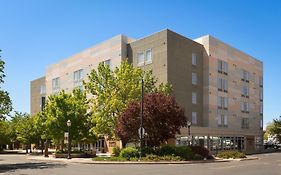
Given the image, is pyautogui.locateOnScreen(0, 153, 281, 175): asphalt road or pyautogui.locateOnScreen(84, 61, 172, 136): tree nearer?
pyautogui.locateOnScreen(0, 153, 281, 175): asphalt road

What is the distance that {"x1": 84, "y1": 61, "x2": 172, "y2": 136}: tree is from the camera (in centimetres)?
4125

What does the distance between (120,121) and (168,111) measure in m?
4.78

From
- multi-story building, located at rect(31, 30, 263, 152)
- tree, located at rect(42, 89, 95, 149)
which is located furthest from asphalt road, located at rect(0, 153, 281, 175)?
multi-story building, located at rect(31, 30, 263, 152)

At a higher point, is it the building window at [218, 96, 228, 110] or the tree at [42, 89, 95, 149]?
the building window at [218, 96, 228, 110]

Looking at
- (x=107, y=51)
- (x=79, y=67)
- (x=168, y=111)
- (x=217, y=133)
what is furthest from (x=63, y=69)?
(x=168, y=111)

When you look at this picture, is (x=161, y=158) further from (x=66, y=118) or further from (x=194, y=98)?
(x=194, y=98)

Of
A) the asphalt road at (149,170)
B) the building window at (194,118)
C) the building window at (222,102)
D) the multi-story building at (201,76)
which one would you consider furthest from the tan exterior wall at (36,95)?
the asphalt road at (149,170)

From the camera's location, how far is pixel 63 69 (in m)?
76.1

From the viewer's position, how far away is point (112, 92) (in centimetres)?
4200

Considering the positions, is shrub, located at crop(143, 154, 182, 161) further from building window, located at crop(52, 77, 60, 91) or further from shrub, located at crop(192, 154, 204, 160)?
building window, located at crop(52, 77, 60, 91)

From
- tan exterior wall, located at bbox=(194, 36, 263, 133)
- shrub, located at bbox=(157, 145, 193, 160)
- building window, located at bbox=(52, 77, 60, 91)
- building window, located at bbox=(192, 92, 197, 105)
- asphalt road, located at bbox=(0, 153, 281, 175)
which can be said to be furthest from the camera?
building window, located at bbox=(52, 77, 60, 91)

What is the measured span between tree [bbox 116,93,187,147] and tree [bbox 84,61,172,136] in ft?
11.8

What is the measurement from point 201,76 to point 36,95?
157 ft

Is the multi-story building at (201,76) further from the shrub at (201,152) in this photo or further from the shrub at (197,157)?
the shrub at (197,157)
